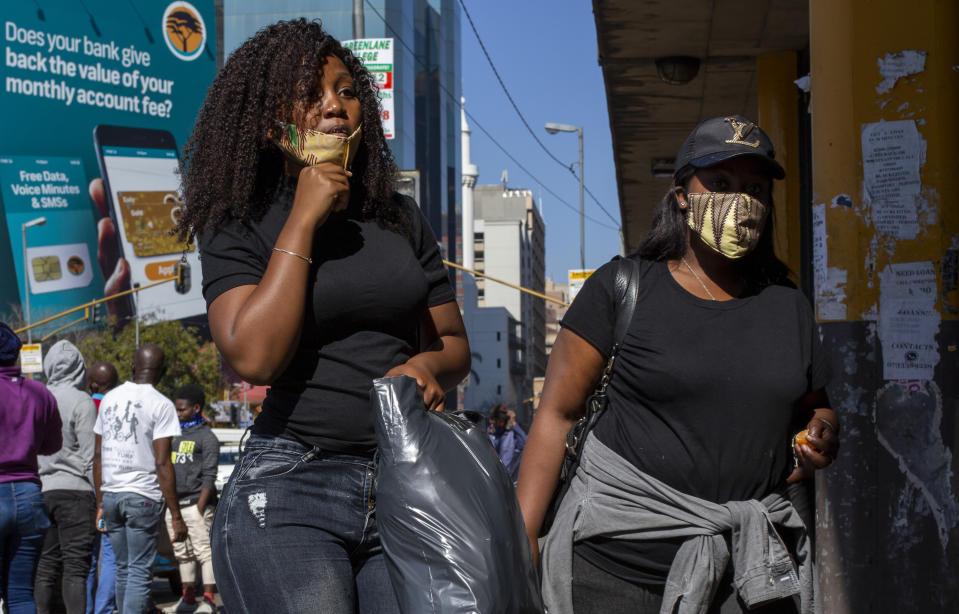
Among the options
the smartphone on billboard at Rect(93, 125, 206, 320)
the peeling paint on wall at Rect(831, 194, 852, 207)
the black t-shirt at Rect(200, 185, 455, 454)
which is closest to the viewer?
the black t-shirt at Rect(200, 185, 455, 454)

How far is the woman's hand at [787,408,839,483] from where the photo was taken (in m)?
2.98

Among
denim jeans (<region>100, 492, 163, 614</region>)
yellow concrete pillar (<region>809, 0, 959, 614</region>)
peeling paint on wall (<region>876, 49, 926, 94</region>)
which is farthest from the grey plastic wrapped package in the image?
denim jeans (<region>100, 492, 163, 614</region>)

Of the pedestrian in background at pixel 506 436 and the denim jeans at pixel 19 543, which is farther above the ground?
the denim jeans at pixel 19 543

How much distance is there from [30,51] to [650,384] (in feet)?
227

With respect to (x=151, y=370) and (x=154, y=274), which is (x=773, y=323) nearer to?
(x=151, y=370)

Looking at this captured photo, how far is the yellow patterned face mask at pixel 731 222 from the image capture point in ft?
10.4

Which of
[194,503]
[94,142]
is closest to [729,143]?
[194,503]

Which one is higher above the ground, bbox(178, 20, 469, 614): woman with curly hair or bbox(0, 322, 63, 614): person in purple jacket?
bbox(178, 20, 469, 614): woman with curly hair

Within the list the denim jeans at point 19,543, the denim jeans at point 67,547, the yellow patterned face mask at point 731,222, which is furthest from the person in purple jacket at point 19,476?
the yellow patterned face mask at point 731,222

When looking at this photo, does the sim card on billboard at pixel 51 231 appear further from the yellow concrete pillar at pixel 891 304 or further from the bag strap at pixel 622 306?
the bag strap at pixel 622 306

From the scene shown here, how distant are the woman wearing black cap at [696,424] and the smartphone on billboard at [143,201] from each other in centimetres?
6673

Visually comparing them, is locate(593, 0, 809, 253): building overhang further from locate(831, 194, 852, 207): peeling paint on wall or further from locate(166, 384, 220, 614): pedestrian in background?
locate(166, 384, 220, 614): pedestrian in background

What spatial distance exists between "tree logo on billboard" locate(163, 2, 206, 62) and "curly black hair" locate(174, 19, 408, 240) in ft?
244

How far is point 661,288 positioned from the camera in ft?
10.5
